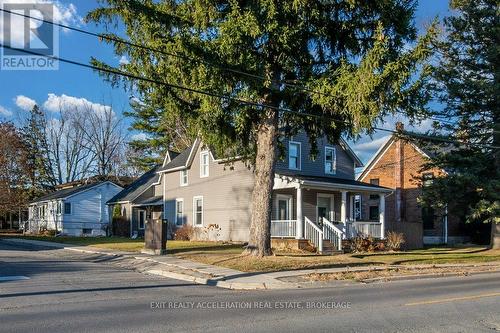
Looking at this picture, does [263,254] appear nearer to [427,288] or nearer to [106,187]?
[427,288]

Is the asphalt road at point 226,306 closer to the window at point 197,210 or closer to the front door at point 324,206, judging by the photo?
the front door at point 324,206

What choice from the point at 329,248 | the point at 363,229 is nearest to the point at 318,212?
the point at 363,229

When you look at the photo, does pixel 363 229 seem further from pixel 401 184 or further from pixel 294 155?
pixel 401 184

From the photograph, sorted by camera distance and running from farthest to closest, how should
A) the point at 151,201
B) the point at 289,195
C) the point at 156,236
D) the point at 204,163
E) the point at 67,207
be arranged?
the point at 67,207 → the point at 151,201 → the point at 204,163 → the point at 289,195 → the point at 156,236

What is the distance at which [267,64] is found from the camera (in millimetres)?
19750

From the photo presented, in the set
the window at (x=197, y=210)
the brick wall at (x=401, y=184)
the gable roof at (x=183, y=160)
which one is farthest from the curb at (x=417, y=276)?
the gable roof at (x=183, y=160)

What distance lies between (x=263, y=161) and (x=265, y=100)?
233 cm

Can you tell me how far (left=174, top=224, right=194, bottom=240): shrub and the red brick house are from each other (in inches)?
541

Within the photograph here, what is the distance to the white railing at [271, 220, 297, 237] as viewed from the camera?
28.1 meters

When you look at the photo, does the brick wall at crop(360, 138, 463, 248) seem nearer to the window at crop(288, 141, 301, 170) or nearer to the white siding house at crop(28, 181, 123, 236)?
the window at crop(288, 141, 301, 170)

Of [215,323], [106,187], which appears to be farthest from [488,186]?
[106,187]

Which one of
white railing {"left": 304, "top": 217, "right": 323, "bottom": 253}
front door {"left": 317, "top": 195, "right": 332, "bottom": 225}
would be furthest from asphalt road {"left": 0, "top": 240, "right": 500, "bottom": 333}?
front door {"left": 317, "top": 195, "right": 332, "bottom": 225}

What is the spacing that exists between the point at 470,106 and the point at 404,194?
12455 millimetres

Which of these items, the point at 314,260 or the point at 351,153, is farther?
the point at 351,153
